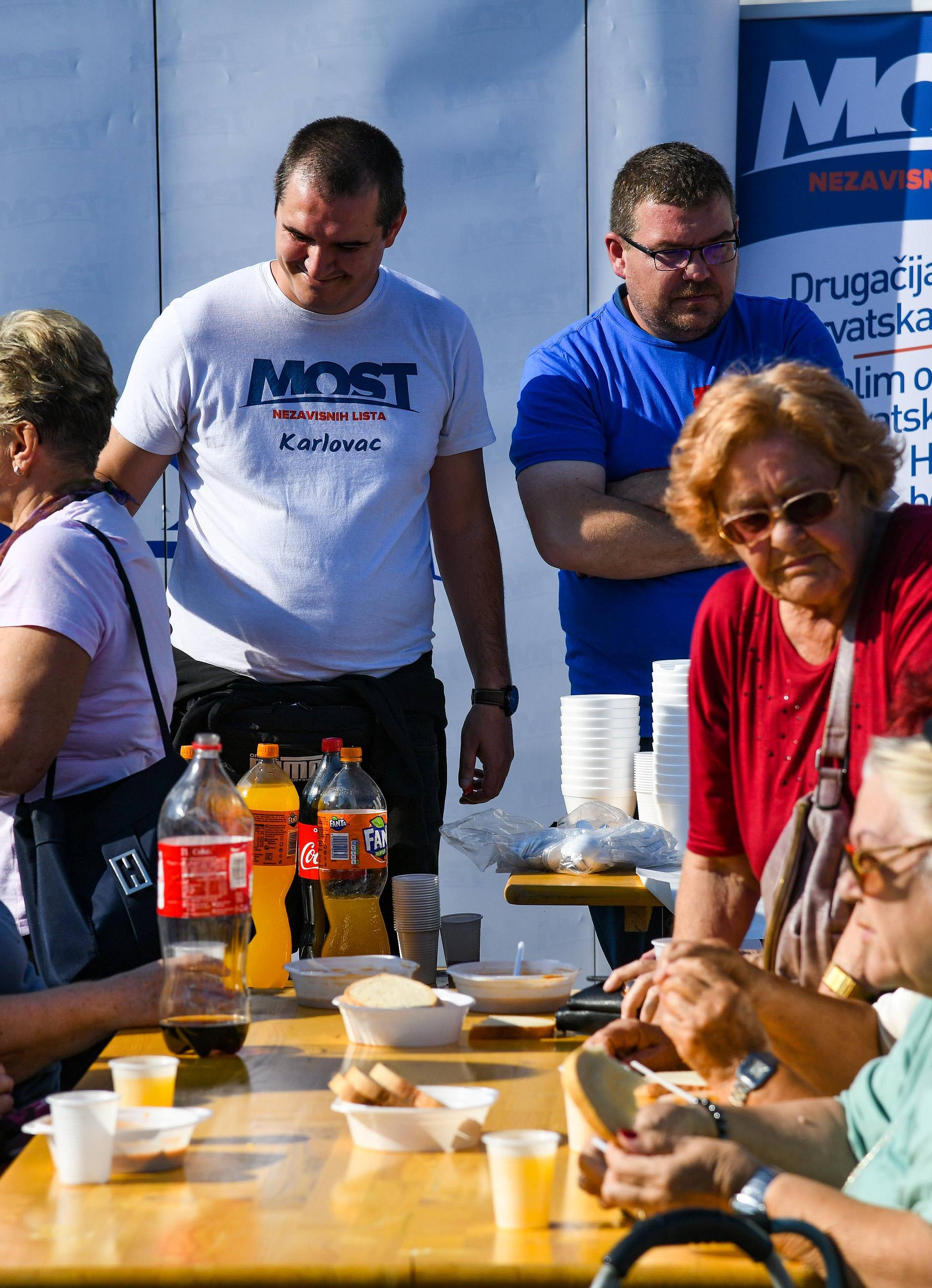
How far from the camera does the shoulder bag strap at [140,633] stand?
2.67 meters

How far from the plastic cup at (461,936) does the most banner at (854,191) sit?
2711 mm

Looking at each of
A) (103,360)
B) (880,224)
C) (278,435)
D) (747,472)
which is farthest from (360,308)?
(880,224)

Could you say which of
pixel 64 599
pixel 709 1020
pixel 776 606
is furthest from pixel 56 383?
pixel 709 1020

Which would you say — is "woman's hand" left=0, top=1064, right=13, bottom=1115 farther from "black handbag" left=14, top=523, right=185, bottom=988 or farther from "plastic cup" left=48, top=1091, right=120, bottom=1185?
"plastic cup" left=48, top=1091, right=120, bottom=1185

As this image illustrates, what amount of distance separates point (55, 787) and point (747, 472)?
1345 millimetres

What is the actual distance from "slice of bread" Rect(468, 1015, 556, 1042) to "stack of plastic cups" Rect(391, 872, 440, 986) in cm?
46

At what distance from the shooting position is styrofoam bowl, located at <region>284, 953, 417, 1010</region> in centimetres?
232

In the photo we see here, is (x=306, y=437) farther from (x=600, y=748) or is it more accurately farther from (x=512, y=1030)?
Answer: (x=512, y=1030)

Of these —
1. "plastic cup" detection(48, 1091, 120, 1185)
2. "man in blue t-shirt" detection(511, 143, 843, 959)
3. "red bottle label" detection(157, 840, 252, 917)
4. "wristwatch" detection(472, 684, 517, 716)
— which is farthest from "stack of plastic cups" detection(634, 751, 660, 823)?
"plastic cup" detection(48, 1091, 120, 1185)

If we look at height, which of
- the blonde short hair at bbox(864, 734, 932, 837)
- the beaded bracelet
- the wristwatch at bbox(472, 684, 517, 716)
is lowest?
the beaded bracelet

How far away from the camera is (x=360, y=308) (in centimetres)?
366

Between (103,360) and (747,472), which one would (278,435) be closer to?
(103,360)

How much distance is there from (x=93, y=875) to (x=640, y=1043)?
3.39ft

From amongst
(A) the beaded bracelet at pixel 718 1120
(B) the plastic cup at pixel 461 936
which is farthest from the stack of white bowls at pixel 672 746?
(A) the beaded bracelet at pixel 718 1120
